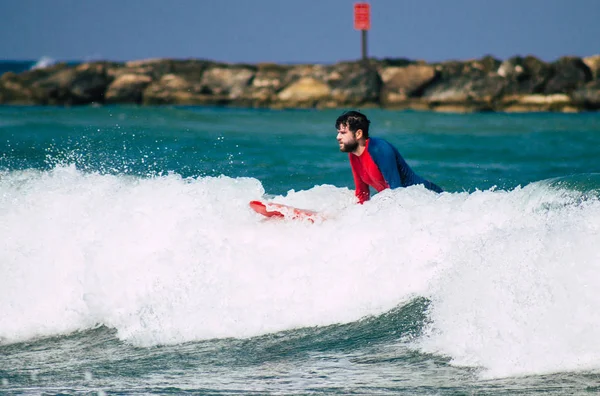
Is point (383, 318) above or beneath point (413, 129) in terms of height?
beneath

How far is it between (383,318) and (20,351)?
237 cm

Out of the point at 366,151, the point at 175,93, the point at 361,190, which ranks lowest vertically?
the point at 361,190

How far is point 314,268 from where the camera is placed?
591 centimetres

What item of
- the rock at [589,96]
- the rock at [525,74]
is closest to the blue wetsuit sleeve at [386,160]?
the rock at [589,96]

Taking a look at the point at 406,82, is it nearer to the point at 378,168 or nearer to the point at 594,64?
the point at 594,64

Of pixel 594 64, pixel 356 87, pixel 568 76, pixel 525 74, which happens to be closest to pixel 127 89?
pixel 356 87

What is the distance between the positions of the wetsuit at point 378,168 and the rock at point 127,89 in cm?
3556

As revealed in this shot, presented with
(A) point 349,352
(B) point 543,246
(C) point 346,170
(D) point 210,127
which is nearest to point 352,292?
(A) point 349,352

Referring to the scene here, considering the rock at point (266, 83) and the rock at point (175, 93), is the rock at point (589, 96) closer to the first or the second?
the rock at point (266, 83)

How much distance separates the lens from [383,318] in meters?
5.59

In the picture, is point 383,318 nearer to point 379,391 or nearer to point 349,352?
point 349,352

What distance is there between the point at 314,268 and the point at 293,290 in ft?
0.74

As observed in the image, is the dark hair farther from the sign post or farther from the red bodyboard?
the sign post

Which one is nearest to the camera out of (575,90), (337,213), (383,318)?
(383,318)
